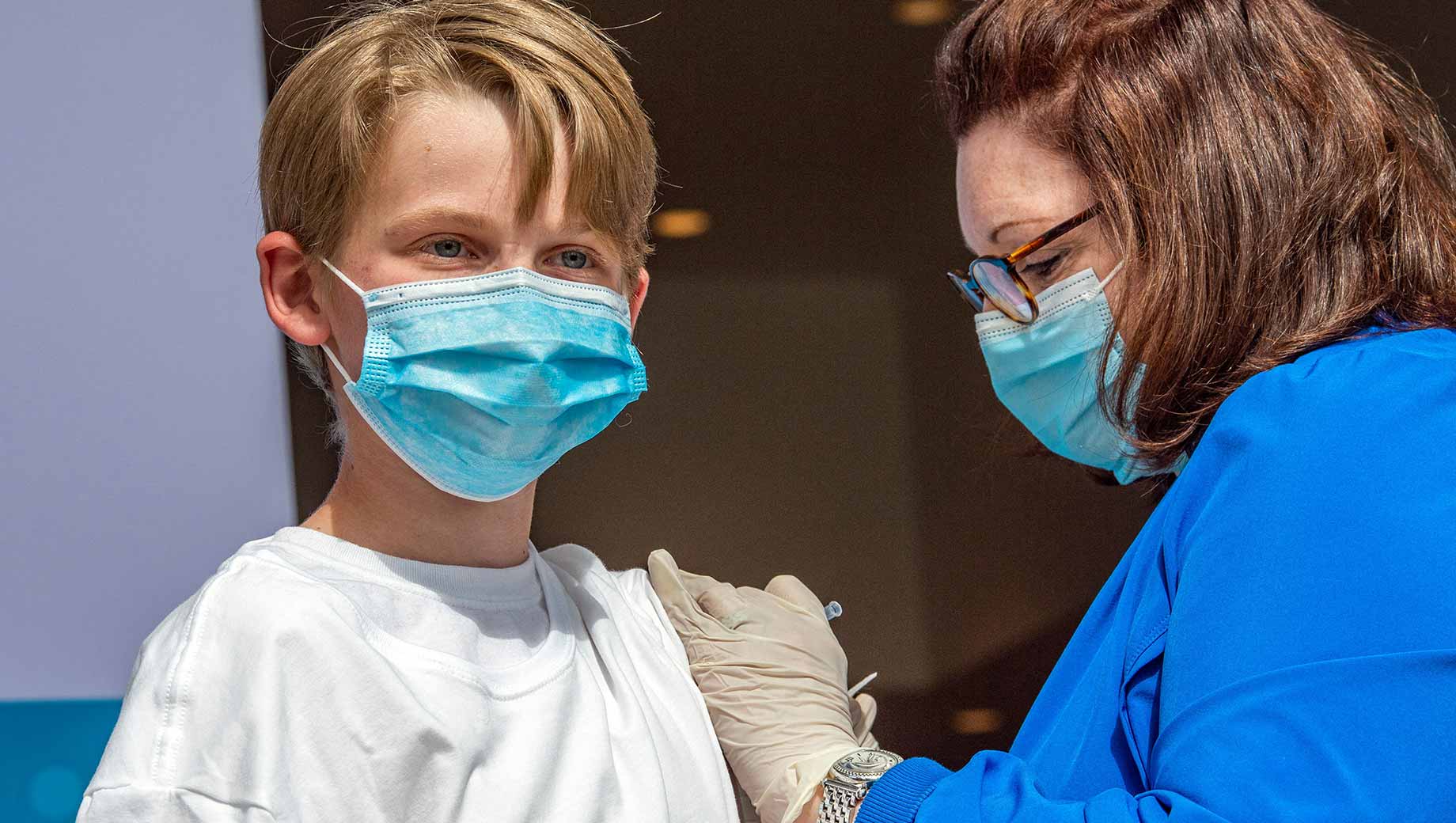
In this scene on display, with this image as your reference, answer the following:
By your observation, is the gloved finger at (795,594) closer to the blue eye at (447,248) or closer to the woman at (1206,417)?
the woman at (1206,417)

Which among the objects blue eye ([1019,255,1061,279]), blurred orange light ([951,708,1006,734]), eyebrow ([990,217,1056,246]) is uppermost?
eyebrow ([990,217,1056,246])

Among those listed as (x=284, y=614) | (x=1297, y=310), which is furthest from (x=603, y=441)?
(x=1297, y=310)

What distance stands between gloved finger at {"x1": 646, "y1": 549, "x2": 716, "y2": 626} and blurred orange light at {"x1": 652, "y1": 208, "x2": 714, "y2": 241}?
24.0 inches

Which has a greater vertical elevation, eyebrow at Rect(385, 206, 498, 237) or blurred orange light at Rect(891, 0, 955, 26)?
blurred orange light at Rect(891, 0, 955, 26)

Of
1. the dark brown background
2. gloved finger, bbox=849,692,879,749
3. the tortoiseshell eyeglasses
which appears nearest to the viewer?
the tortoiseshell eyeglasses

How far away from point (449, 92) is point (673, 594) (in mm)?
698

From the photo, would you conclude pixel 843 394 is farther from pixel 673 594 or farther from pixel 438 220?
pixel 438 220

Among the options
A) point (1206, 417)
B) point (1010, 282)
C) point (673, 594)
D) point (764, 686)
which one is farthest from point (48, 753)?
point (1206, 417)

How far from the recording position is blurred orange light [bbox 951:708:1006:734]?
2102 mm

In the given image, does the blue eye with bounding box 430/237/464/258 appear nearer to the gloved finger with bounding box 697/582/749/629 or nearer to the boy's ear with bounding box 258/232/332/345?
the boy's ear with bounding box 258/232/332/345

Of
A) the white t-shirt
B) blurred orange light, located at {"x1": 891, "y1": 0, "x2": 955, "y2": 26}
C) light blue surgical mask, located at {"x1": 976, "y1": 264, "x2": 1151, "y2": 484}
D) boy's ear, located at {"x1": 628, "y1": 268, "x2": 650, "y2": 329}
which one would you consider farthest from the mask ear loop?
blurred orange light, located at {"x1": 891, "y1": 0, "x2": 955, "y2": 26}

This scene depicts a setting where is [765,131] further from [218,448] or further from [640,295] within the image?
[218,448]

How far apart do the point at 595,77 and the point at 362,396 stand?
422 mm

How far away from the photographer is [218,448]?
5.42ft
